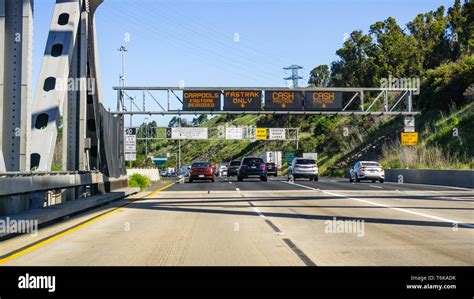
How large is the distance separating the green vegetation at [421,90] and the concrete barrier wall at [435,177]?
8.61ft

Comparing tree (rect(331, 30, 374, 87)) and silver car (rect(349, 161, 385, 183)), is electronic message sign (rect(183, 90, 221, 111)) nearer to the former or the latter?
silver car (rect(349, 161, 385, 183))

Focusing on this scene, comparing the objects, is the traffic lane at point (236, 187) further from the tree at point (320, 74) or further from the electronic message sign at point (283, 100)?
the tree at point (320, 74)

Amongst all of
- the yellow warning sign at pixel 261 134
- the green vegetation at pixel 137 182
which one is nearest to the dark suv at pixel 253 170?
the green vegetation at pixel 137 182

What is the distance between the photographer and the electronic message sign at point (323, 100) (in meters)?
50.5

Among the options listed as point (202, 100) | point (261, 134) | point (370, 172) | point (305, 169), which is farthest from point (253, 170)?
point (261, 134)

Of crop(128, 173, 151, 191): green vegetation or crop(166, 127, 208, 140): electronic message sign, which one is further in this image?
crop(166, 127, 208, 140): electronic message sign

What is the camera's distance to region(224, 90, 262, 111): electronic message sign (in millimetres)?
50312

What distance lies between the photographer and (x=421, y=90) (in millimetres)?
65312

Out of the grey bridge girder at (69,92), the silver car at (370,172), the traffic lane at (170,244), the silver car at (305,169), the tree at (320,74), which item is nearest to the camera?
the traffic lane at (170,244)

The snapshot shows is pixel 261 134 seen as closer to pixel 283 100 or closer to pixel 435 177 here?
pixel 283 100

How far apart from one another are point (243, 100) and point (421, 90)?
23280 mm

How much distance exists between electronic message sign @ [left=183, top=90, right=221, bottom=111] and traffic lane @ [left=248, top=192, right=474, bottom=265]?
30863 millimetres

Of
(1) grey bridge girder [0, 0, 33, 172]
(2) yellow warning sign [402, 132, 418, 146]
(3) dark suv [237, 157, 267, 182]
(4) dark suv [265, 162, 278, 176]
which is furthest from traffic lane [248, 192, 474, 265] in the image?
(4) dark suv [265, 162, 278, 176]
